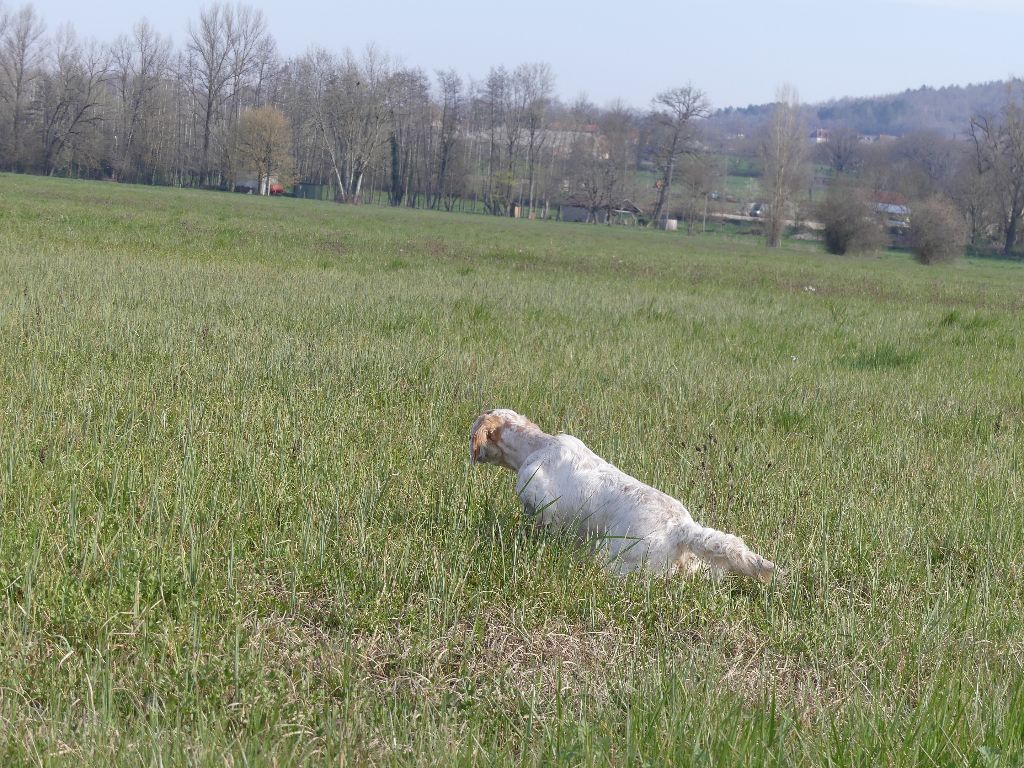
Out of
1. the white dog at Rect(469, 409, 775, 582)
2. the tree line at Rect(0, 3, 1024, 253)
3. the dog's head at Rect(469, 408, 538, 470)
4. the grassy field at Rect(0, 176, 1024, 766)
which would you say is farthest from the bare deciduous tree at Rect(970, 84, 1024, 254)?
the white dog at Rect(469, 409, 775, 582)

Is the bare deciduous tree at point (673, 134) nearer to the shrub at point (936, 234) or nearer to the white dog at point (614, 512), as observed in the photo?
the shrub at point (936, 234)

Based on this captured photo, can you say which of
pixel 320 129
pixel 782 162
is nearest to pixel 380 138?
pixel 320 129

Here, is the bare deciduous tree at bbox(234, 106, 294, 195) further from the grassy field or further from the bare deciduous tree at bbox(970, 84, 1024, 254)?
the grassy field

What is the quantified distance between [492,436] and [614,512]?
2.30ft

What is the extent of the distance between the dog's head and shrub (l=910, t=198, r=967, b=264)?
55.0 metres

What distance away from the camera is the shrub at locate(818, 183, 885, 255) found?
54812 mm

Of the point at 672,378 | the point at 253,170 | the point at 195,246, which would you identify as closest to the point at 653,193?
the point at 253,170

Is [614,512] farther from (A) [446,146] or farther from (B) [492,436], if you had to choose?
(A) [446,146]

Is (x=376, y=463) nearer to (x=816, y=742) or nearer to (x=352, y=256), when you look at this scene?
(x=816, y=742)

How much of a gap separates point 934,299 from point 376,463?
20.4m

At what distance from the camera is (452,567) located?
3117 millimetres

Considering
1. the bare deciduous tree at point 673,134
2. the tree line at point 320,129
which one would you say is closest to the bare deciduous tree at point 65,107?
the tree line at point 320,129

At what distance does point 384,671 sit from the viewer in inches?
100

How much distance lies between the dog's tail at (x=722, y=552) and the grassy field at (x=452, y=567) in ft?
0.28
